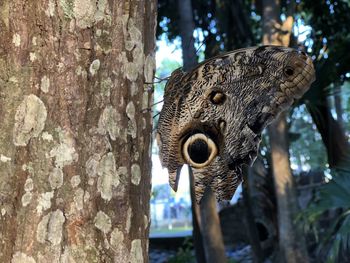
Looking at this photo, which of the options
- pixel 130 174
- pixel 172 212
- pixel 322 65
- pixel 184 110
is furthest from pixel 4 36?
pixel 172 212

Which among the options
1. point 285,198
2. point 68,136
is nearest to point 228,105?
point 68,136

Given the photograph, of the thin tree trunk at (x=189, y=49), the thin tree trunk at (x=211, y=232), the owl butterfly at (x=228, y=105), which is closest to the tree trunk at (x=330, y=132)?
the thin tree trunk at (x=211, y=232)

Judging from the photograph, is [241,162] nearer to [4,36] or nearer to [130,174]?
[130,174]

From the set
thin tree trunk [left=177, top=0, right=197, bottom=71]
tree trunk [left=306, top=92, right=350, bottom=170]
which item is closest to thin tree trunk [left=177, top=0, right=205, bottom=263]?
thin tree trunk [left=177, top=0, right=197, bottom=71]

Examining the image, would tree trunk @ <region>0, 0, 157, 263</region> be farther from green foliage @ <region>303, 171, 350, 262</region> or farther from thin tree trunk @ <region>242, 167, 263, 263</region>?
thin tree trunk @ <region>242, 167, 263, 263</region>

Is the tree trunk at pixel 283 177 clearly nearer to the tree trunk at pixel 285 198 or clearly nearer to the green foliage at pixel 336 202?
the tree trunk at pixel 285 198

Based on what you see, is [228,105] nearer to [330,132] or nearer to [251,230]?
[330,132]
